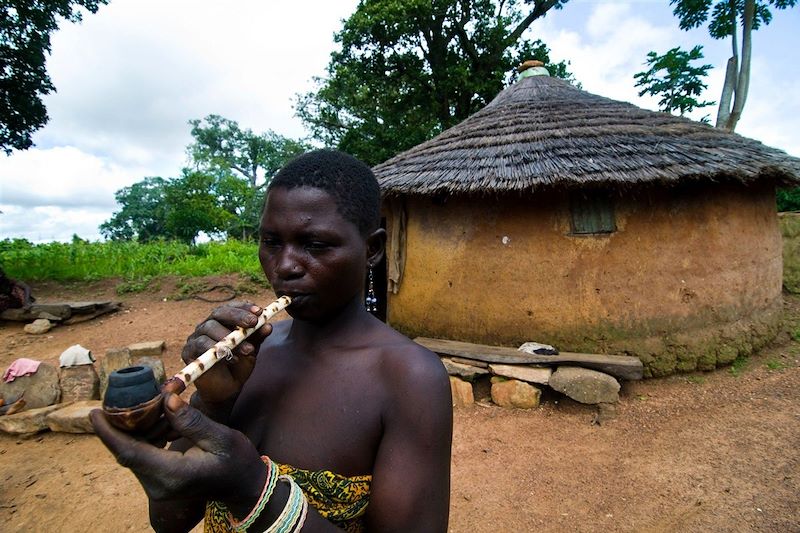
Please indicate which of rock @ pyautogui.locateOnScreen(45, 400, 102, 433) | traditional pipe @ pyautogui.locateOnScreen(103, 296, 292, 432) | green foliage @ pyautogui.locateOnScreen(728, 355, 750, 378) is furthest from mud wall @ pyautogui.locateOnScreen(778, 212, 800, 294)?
rock @ pyautogui.locateOnScreen(45, 400, 102, 433)

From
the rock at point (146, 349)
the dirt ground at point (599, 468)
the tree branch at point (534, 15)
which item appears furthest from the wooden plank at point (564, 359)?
the tree branch at point (534, 15)

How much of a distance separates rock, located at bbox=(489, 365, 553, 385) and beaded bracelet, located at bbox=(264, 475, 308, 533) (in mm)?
3841

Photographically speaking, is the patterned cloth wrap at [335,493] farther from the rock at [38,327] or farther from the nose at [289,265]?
the rock at [38,327]

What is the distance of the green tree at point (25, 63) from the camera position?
7.20m

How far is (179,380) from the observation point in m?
0.82

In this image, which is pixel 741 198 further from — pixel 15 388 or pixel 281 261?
pixel 15 388

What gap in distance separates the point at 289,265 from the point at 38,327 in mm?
7766

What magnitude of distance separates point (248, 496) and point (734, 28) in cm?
1490

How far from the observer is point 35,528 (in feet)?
9.04

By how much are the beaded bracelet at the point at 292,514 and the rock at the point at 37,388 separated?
15.1 ft

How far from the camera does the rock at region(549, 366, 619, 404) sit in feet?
13.8

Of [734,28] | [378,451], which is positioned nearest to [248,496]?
[378,451]

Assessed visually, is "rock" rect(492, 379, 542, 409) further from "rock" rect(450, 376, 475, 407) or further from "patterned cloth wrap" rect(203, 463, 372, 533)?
"patterned cloth wrap" rect(203, 463, 372, 533)

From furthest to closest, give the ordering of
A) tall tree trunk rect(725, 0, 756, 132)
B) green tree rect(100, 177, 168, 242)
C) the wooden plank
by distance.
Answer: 1. green tree rect(100, 177, 168, 242)
2. tall tree trunk rect(725, 0, 756, 132)
3. the wooden plank
